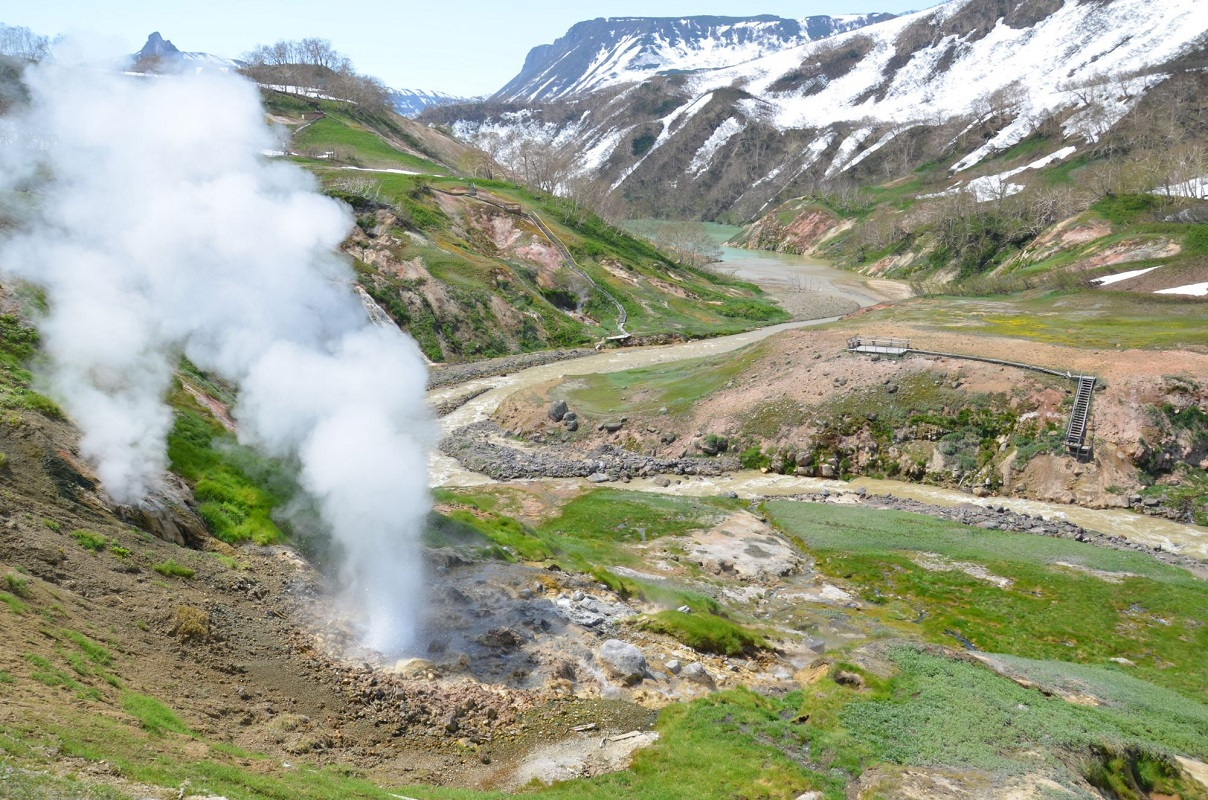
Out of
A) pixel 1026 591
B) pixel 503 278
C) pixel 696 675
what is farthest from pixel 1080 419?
pixel 503 278

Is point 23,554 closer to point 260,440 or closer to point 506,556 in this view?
point 260,440

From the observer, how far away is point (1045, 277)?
86938 millimetres

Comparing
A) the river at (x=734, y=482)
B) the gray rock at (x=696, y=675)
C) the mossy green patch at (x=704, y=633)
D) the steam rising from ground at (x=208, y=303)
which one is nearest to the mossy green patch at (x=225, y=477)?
the steam rising from ground at (x=208, y=303)

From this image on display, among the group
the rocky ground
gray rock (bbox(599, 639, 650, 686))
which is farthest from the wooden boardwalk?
gray rock (bbox(599, 639, 650, 686))

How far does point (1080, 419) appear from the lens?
41.9 m

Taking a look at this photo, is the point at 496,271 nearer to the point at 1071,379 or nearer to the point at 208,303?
the point at 1071,379

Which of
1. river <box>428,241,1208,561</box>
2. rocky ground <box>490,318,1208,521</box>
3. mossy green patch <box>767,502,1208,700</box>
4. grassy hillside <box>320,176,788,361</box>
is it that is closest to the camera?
mossy green patch <box>767,502,1208,700</box>

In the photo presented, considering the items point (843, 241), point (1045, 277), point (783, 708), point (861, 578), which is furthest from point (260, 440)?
point (843, 241)

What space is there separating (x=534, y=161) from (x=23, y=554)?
474 feet

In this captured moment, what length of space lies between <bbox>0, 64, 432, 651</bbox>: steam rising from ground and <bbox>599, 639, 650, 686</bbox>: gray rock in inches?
190

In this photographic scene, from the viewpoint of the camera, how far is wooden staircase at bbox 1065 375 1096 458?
4084 centimetres

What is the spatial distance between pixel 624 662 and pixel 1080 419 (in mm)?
36028

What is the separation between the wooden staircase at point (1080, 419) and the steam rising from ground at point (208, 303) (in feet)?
121

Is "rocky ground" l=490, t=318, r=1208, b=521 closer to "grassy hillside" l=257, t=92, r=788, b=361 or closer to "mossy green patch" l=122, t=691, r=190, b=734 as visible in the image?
"grassy hillside" l=257, t=92, r=788, b=361
